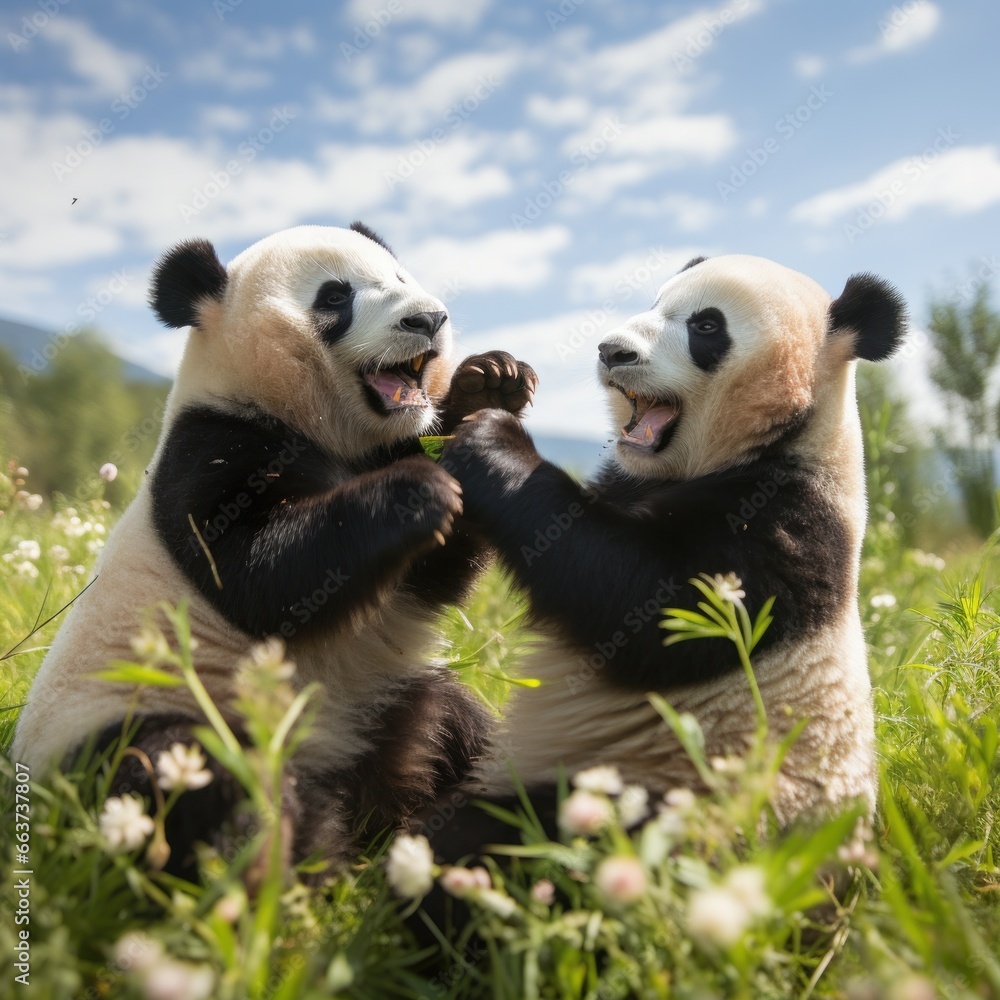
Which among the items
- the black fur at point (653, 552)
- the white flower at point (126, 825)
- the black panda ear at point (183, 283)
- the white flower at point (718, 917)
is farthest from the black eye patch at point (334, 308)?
the white flower at point (718, 917)

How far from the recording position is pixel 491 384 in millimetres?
3975

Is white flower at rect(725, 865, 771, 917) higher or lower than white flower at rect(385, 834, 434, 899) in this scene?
higher

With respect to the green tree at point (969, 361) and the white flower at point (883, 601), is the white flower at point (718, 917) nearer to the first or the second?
the white flower at point (883, 601)

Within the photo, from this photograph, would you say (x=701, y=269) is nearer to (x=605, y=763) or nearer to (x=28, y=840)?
(x=605, y=763)

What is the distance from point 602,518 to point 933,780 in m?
1.61

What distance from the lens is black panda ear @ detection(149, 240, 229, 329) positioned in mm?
3705

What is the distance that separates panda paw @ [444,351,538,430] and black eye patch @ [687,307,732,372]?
2.55ft

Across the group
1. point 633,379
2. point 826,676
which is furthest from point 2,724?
point 826,676

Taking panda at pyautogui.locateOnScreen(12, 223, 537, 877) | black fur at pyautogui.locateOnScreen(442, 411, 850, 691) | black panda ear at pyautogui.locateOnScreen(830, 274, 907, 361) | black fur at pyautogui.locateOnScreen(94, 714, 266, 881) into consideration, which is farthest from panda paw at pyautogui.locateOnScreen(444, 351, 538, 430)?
black fur at pyautogui.locateOnScreen(94, 714, 266, 881)

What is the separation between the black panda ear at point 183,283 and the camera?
12.2 ft

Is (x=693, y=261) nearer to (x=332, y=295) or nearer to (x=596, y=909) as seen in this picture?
(x=332, y=295)

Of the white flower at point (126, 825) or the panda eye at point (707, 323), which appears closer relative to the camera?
the white flower at point (126, 825)

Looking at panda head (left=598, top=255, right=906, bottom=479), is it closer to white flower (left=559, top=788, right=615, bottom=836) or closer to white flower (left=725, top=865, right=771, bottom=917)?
white flower (left=559, top=788, right=615, bottom=836)

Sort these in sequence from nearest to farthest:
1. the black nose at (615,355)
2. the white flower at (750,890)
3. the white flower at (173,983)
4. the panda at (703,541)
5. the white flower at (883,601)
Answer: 1. the white flower at (173,983)
2. the white flower at (750,890)
3. the panda at (703,541)
4. the black nose at (615,355)
5. the white flower at (883,601)
